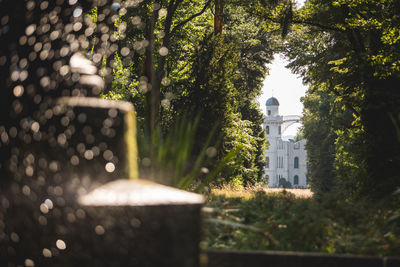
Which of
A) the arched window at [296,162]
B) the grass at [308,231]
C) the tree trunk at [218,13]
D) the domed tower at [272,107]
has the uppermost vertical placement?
the domed tower at [272,107]

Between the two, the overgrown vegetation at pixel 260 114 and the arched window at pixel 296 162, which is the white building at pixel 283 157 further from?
the overgrown vegetation at pixel 260 114

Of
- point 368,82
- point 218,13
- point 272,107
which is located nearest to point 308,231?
point 368,82

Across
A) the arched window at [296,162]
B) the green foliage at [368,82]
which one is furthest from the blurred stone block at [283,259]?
the arched window at [296,162]

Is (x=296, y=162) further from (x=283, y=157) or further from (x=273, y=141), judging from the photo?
(x=273, y=141)

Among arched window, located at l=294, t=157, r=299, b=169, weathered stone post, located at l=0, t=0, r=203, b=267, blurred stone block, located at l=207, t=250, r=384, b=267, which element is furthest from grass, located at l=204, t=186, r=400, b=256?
arched window, located at l=294, t=157, r=299, b=169

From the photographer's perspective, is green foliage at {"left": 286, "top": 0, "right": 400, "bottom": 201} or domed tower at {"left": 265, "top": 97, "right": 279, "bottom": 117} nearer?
green foliage at {"left": 286, "top": 0, "right": 400, "bottom": 201}

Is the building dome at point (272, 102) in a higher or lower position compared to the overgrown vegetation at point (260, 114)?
higher

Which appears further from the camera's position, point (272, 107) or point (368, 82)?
point (272, 107)

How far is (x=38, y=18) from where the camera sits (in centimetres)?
359

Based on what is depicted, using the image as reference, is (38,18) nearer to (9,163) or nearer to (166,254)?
(9,163)

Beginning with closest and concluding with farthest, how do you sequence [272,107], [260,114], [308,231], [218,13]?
[308,231]
[218,13]
[260,114]
[272,107]

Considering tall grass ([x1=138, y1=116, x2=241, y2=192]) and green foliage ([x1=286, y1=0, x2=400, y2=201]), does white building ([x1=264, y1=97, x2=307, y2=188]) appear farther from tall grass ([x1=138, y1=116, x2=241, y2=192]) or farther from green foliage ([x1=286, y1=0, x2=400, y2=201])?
tall grass ([x1=138, y1=116, x2=241, y2=192])

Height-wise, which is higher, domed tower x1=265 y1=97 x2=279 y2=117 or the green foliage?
domed tower x1=265 y1=97 x2=279 y2=117

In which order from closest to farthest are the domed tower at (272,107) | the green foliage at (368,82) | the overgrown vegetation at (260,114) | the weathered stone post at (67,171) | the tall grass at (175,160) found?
the weathered stone post at (67,171) < the overgrown vegetation at (260,114) < the tall grass at (175,160) < the green foliage at (368,82) < the domed tower at (272,107)
